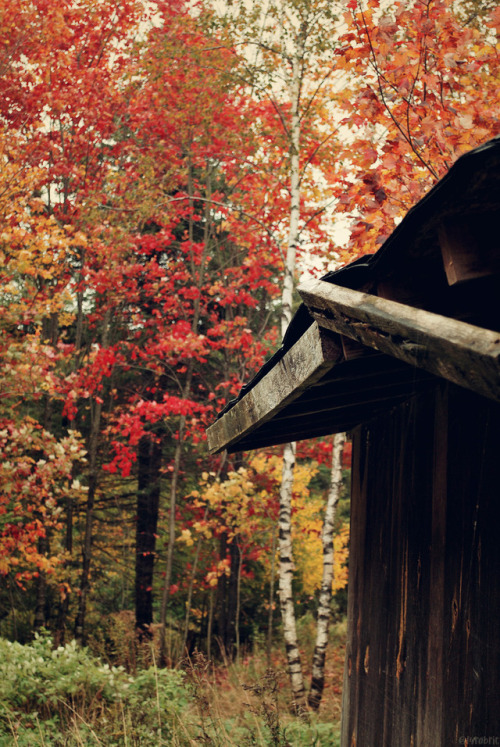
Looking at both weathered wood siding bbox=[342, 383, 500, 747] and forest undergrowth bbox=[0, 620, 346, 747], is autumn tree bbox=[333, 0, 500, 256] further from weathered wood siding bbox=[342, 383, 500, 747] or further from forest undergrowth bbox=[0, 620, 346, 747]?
forest undergrowth bbox=[0, 620, 346, 747]

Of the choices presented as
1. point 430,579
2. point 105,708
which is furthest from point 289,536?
point 430,579

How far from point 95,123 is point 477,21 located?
8.01m

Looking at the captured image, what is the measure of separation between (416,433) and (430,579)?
64 centimetres

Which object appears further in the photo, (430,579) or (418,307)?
(430,579)

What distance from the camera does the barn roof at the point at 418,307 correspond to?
125 cm

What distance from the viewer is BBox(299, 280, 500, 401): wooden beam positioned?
3.86 ft

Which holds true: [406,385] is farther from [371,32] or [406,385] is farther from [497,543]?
[371,32]

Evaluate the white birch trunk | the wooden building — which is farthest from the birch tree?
the wooden building

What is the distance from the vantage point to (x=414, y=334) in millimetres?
1374

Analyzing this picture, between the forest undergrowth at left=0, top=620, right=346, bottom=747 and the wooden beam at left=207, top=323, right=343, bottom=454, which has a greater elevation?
the wooden beam at left=207, top=323, right=343, bottom=454

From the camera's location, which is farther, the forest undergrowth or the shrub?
the shrub

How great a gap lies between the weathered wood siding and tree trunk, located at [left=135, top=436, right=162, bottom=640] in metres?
11.2

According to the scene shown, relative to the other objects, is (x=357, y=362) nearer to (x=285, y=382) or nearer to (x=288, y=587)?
(x=285, y=382)

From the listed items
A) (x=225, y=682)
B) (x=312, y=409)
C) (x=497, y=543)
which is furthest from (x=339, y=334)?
(x=225, y=682)
